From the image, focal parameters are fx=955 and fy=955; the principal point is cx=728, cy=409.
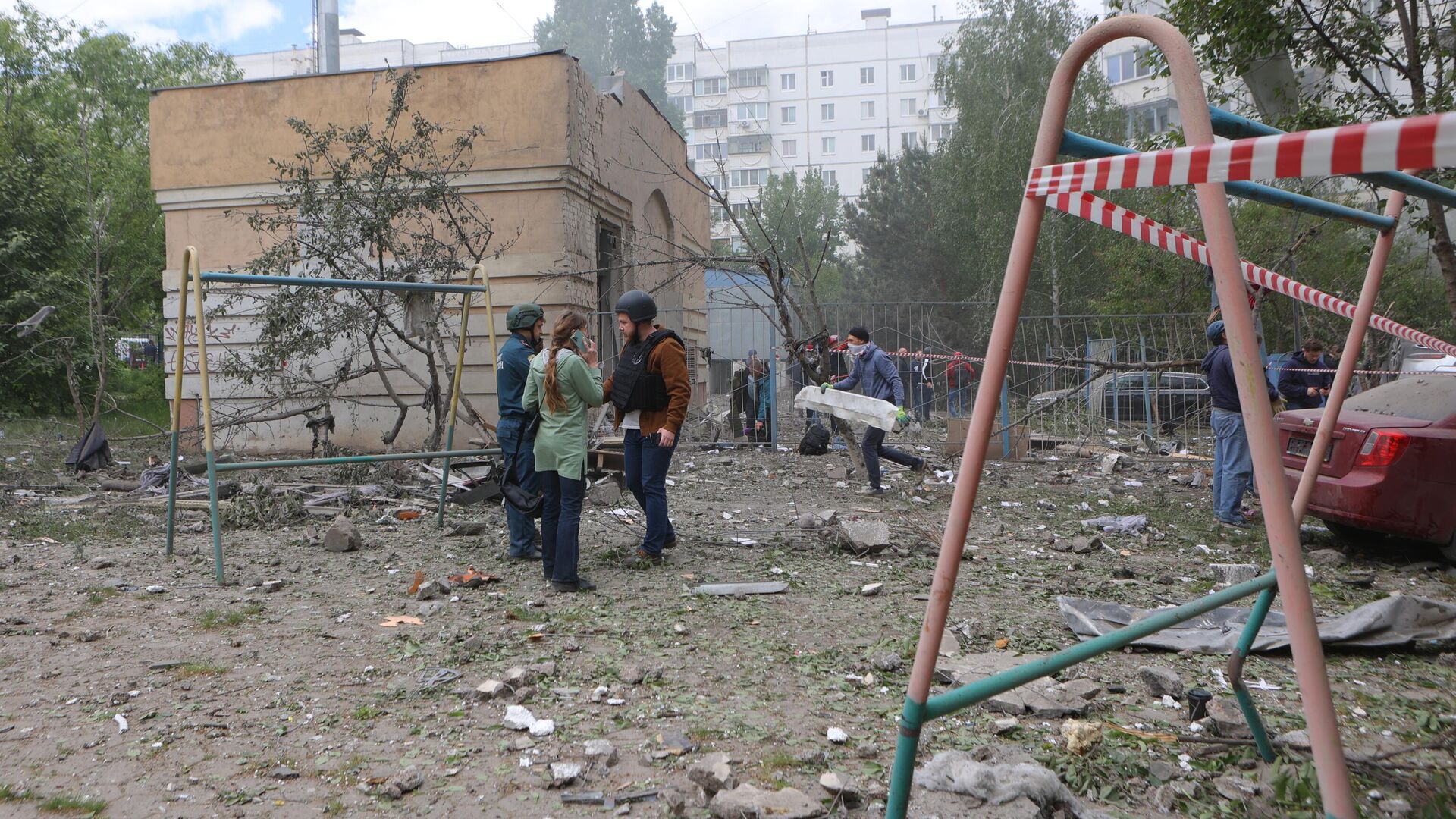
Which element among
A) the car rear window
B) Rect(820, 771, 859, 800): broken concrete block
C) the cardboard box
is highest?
the car rear window

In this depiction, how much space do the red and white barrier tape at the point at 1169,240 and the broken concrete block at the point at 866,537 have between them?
3356mm

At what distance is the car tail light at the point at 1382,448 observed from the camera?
5809 millimetres

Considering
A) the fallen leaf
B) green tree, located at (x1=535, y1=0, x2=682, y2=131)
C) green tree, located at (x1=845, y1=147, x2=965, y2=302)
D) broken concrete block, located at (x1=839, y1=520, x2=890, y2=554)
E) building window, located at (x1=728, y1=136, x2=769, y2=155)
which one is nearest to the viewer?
the fallen leaf

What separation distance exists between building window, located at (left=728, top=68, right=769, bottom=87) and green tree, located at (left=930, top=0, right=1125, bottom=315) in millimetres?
36688

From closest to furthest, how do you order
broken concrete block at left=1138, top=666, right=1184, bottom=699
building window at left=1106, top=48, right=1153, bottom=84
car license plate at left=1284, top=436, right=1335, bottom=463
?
broken concrete block at left=1138, top=666, right=1184, bottom=699 < car license plate at left=1284, top=436, right=1335, bottom=463 < building window at left=1106, top=48, right=1153, bottom=84

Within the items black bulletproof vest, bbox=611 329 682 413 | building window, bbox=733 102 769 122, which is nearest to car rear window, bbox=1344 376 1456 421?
black bulletproof vest, bbox=611 329 682 413

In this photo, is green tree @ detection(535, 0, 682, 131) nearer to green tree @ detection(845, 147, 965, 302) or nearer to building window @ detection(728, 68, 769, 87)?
building window @ detection(728, 68, 769, 87)

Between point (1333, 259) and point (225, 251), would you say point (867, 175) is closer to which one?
point (1333, 259)

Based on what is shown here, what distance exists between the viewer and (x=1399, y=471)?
5.80 metres

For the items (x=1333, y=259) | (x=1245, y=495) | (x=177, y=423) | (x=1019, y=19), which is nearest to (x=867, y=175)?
(x=1019, y=19)

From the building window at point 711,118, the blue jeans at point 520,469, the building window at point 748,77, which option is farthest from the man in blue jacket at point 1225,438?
the building window at point 748,77

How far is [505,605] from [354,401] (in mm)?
8436

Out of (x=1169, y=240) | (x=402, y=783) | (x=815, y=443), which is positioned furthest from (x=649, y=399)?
(x=815, y=443)

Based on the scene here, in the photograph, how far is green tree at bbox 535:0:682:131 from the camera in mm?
66938
